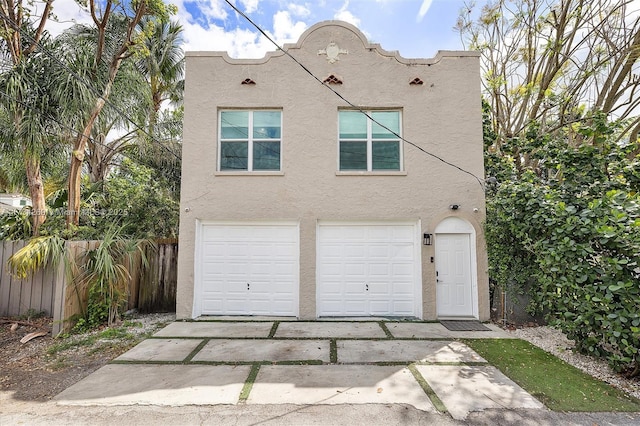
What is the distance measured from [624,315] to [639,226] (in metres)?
1.12

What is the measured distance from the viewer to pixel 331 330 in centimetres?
649

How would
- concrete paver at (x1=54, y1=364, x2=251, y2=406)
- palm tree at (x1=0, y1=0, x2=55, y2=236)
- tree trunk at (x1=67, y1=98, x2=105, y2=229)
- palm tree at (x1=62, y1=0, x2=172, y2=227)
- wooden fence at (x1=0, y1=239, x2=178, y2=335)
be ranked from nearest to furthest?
1. concrete paver at (x1=54, y1=364, x2=251, y2=406)
2. wooden fence at (x1=0, y1=239, x2=178, y2=335)
3. palm tree at (x1=0, y1=0, x2=55, y2=236)
4. palm tree at (x1=62, y1=0, x2=172, y2=227)
5. tree trunk at (x1=67, y1=98, x2=105, y2=229)

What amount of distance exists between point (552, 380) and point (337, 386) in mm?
2922

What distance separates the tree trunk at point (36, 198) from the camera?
726 cm

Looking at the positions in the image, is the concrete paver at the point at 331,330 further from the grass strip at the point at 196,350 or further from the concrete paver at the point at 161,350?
the concrete paver at the point at 161,350

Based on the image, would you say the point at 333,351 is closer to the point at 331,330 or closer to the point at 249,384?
the point at 331,330

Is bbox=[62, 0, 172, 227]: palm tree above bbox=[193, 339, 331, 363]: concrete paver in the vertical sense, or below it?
above

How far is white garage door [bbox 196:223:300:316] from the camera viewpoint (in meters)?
7.50

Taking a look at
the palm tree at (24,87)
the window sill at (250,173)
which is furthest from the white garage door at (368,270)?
the palm tree at (24,87)

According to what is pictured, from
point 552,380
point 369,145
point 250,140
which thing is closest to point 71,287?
point 250,140

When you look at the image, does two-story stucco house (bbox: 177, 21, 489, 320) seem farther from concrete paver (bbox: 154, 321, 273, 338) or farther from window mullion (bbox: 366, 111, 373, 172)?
concrete paver (bbox: 154, 321, 273, 338)

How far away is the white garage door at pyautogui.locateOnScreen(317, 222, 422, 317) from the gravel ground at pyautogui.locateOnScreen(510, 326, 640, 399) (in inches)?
87.8

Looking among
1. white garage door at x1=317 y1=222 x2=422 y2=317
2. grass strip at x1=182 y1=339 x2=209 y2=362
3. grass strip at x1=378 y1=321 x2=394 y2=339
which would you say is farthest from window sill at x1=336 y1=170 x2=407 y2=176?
grass strip at x1=182 y1=339 x2=209 y2=362

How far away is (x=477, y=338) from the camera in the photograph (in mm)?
6059
